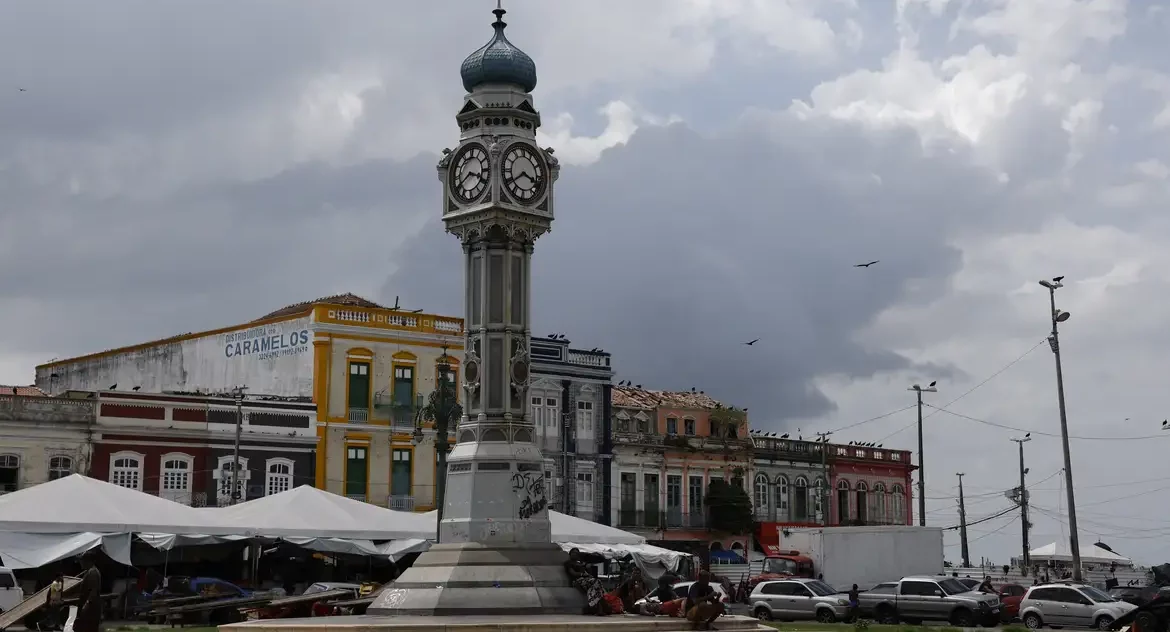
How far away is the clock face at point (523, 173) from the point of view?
26.7 m

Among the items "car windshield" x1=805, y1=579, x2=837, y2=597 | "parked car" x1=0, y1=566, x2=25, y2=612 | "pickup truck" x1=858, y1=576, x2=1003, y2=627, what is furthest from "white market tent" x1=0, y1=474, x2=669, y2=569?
"pickup truck" x1=858, y1=576, x2=1003, y2=627

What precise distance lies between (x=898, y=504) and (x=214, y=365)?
3477cm

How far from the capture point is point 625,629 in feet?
69.7

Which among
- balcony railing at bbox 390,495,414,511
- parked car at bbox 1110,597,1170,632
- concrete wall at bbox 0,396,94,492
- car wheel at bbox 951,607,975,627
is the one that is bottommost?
car wheel at bbox 951,607,975,627

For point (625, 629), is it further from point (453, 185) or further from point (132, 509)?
point (132, 509)

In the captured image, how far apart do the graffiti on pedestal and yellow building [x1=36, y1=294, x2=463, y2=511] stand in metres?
27.9

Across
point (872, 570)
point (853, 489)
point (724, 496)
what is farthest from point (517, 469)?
point (853, 489)

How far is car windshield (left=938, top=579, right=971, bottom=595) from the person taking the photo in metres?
39.8

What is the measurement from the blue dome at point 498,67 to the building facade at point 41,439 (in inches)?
1028

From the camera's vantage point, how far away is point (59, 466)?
4816 centimetres

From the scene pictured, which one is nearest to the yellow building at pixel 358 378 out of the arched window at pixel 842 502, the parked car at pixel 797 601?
the parked car at pixel 797 601

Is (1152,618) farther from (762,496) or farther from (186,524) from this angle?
(762,496)

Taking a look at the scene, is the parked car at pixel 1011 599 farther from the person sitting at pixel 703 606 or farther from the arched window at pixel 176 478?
the arched window at pixel 176 478

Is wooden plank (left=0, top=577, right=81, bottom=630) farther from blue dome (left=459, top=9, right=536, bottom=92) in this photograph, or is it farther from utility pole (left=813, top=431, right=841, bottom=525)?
utility pole (left=813, top=431, right=841, bottom=525)
